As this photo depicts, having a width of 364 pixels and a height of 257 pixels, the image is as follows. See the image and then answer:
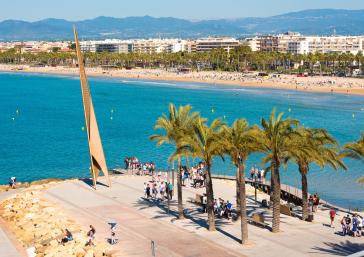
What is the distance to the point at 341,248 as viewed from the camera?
1040 inches

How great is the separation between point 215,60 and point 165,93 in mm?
59217

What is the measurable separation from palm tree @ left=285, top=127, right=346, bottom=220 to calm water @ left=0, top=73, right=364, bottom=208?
983 centimetres

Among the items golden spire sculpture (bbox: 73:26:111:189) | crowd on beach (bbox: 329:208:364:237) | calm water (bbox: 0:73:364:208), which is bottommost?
calm water (bbox: 0:73:364:208)

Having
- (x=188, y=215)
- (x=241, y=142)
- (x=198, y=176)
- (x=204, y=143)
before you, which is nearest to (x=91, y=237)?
(x=204, y=143)

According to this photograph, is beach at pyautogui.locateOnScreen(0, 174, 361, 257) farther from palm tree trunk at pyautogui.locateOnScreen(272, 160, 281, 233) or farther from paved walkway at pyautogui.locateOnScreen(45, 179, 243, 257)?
palm tree trunk at pyautogui.locateOnScreen(272, 160, 281, 233)

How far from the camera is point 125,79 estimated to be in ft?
627

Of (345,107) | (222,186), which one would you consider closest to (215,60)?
(345,107)

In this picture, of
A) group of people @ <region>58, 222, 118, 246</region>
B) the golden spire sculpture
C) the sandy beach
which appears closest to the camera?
group of people @ <region>58, 222, 118, 246</region>

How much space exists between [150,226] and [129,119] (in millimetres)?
70140

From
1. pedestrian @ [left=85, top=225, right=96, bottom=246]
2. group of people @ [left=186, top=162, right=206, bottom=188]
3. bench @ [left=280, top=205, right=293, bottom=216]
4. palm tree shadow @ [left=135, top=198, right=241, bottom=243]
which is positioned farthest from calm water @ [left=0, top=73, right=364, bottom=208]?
pedestrian @ [left=85, top=225, right=96, bottom=246]

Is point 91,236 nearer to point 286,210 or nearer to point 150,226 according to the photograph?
point 150,226

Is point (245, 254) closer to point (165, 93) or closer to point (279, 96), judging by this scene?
point (279, 96)

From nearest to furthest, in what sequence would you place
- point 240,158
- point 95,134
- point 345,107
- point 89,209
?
point 240,158
point 89,209
point 95,134
point 345,107

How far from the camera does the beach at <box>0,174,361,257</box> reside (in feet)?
85.8
